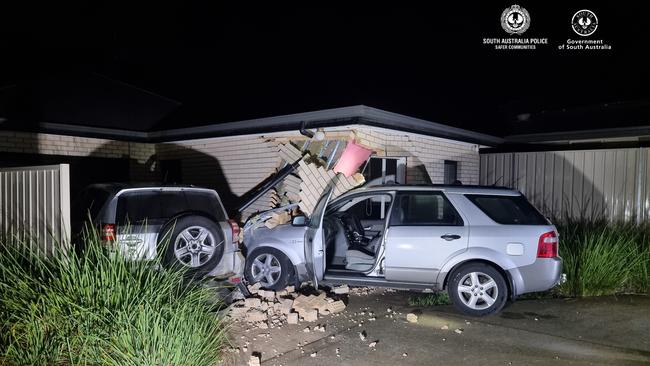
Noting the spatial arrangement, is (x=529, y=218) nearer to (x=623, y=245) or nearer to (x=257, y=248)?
(x=623, y=245)

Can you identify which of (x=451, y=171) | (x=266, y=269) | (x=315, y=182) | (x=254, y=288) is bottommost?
(x=254, y=288)

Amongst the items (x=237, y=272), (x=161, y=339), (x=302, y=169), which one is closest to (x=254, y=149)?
(x=302, y=169)

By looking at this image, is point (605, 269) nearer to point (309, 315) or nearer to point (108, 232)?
point (309, 315)

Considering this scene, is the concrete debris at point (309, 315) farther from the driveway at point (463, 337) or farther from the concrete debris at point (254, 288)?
the concrete debris at point (254, 288)

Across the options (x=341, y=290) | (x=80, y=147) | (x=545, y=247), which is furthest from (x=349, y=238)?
(x=80, y=147)

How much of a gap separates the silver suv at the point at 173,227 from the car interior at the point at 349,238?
4.63 ft

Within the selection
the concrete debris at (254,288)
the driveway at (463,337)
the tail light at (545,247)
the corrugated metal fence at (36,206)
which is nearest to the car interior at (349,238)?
the driveway at (463,337)

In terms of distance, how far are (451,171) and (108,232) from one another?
27.9 ft

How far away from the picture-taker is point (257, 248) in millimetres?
6609

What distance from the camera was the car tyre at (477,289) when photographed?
5434 mm

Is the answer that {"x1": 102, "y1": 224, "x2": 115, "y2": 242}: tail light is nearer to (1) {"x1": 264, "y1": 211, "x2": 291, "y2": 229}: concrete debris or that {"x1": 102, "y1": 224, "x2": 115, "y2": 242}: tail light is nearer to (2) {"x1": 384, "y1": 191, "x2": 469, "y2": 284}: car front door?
(1) {"x1": 264, "y1": 211, "x2": 291, "y2": 229}: concrete debris

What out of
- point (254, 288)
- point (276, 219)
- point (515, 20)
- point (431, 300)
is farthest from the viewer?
point (515, 20)

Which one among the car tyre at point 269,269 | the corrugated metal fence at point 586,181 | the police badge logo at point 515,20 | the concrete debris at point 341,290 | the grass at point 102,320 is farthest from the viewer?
the police badge logo at point 515,20

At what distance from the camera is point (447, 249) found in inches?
219
